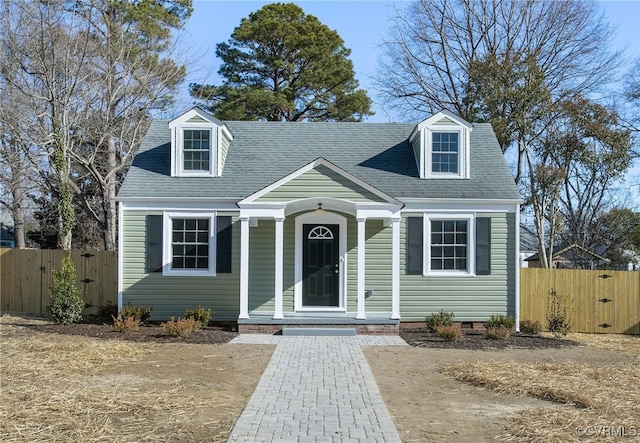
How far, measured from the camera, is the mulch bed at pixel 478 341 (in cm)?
1334

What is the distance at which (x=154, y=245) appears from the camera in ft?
52.8

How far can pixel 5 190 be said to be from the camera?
26719 mm

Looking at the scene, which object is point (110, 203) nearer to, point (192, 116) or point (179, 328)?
point (192, 116)

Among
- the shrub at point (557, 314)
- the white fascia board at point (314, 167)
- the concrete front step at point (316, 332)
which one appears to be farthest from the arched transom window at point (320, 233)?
the shrub at point (557, 314)

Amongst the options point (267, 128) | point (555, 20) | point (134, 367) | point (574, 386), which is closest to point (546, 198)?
point (555, 20)

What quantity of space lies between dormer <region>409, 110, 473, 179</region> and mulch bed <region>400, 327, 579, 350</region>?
4304 millimetres

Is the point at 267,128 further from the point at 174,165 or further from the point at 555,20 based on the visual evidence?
the point at 555,20

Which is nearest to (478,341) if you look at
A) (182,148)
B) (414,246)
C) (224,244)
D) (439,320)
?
(439,320)

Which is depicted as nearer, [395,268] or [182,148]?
[395,268]

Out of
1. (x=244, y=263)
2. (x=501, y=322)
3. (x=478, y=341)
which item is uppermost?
(x=244, y=263)

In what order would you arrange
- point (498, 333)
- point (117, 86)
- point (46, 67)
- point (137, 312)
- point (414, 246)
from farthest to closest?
point (117, 86)
point (46, 67)
point (414, 246)
point (137, 312)
point (498, 333)

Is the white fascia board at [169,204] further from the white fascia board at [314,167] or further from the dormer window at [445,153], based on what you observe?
the dormer window at [445,153]

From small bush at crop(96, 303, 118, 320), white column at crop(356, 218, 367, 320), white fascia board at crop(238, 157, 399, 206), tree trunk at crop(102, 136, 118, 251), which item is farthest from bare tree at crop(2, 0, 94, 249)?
white column at crop(356, 218, 367, 320)

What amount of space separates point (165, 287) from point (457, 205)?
780 cm
